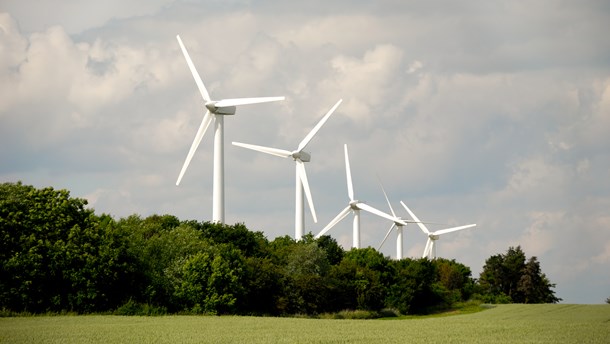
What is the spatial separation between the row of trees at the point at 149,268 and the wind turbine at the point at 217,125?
4393 millimetres

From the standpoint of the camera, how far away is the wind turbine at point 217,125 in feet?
363

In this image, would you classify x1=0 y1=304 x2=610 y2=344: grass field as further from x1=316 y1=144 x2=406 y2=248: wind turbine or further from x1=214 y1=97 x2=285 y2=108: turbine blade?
x1=316 y1=144 x2=406 y2=248: wind turbine

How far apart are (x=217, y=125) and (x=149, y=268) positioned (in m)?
24.3

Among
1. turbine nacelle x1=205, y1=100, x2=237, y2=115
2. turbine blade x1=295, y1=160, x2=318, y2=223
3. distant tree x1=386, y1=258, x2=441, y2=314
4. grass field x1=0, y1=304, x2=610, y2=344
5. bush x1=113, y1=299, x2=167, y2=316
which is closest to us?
grass field x1=0, y1=304, x2=610, y2=344

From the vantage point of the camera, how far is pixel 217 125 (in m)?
113

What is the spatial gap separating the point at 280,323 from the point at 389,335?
15.6m

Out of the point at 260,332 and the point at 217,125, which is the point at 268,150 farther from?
the point at 260,332

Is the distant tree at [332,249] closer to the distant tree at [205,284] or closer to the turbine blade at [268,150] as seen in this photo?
→ the turbine blade at [268,150]

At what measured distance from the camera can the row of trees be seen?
277ft

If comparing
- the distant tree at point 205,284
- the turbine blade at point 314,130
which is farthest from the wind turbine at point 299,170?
the distant tree at point 205,284

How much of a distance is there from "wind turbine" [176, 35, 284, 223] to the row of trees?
4393mm

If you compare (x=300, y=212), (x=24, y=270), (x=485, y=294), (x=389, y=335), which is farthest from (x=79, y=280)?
(x=485, y=294)

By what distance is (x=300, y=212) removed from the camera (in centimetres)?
13850

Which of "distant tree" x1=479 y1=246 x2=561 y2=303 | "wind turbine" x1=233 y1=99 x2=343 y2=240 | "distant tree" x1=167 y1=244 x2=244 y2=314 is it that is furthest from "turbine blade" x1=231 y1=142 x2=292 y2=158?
"distant tree" x1=479 y1=246 x2=561 y2=303
